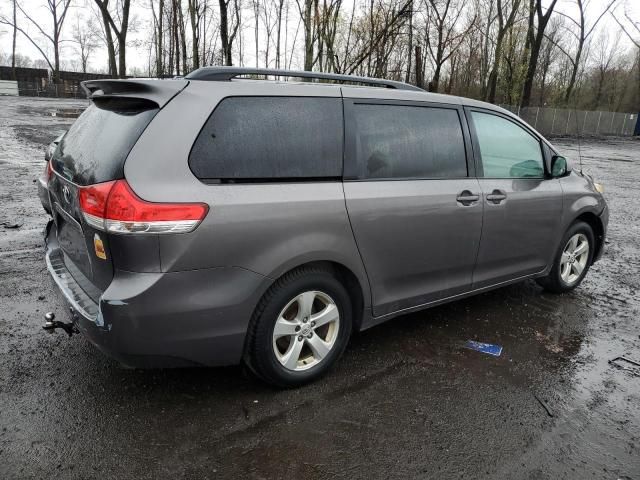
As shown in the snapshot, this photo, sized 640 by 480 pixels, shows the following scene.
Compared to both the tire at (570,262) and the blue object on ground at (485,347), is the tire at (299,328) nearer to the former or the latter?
the blue object on ground at (485,347)

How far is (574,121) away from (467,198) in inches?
1520

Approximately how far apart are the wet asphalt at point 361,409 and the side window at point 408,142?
126 cm

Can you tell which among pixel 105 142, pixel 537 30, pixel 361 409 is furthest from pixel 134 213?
pixel 537 30

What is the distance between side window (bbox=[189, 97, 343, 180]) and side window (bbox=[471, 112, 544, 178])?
54.4 inches

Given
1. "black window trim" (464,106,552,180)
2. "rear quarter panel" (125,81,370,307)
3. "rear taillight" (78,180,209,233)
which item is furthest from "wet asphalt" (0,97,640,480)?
"black window trim" (464,106,552,180)

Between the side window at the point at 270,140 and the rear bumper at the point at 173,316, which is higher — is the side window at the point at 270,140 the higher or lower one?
the higher one

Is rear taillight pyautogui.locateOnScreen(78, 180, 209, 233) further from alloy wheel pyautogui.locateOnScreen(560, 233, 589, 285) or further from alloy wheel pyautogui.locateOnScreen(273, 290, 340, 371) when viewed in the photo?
alloy wheel pyautogui.locateOnScreen(560, 233, 589, 285)

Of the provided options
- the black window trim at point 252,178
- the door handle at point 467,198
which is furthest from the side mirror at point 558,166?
the black window trim at point 252,178

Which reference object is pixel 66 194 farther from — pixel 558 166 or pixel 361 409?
pixel 558 166

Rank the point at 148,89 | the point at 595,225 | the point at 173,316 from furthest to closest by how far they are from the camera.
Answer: the point at 595,225, the point at 148,89, the point at 173,316

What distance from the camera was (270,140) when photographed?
2826mm

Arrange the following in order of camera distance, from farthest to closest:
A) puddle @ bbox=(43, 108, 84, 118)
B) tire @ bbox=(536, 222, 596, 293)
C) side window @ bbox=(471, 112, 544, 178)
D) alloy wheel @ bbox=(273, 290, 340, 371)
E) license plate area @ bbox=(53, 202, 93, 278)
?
puddle @ bbox=(43, 108, 84, 118)
tire @ bbox=(536, 222, 596, 293)
side window @ bbox=(471, 112, 544, 178)
alloy wheel @ bbox=(273, 290, 340, 371)
license plate area @ bbox=(53, 202, 93, 278)

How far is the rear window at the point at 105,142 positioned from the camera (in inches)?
100

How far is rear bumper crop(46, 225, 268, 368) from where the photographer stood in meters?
2.46
